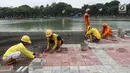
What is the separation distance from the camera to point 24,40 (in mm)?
7035

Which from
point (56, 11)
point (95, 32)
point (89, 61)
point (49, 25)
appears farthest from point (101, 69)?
point (56, 11)

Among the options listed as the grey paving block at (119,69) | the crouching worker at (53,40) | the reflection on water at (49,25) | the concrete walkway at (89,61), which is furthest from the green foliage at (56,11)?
the grey paving block at (119,69)

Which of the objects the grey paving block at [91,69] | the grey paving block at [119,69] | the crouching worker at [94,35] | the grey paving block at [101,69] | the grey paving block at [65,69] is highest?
the crouching worker at [94,35]

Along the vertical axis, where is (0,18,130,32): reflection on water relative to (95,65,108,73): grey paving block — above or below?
below

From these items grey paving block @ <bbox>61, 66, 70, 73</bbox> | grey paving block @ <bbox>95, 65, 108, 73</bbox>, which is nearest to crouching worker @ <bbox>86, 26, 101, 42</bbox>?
grey paving block @ <bbox>95, 65, 108, 73</bbox>

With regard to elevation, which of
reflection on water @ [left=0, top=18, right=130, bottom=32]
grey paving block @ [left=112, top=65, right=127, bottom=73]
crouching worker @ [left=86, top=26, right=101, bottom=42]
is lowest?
reflection on water @ [left=0, top=18, right=130, bottom=32]

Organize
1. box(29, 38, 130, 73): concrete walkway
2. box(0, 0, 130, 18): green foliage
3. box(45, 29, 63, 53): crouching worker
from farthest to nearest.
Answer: box(0, 0, 130, 18): green foliage, box(45, 29, 63, 53): crouching worker, box(29, 38, 130, 73): concrete walkway

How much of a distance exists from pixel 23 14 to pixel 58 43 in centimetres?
6668

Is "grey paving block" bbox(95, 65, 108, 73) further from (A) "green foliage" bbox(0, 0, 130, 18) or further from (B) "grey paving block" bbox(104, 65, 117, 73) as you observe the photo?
(A) "green foliage" bbox(0, 0, 130, 18)

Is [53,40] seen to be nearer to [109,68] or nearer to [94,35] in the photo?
[94,35]

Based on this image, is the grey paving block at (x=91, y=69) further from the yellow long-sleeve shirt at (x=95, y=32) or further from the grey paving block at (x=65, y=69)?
the yellow long-sleeve shirt at (x=95, y=32)

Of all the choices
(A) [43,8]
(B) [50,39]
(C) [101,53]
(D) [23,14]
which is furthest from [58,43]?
(A) [43,8]

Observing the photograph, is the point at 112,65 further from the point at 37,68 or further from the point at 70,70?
the point at 37,68

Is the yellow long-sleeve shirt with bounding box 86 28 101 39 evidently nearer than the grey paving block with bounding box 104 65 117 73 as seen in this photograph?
No
